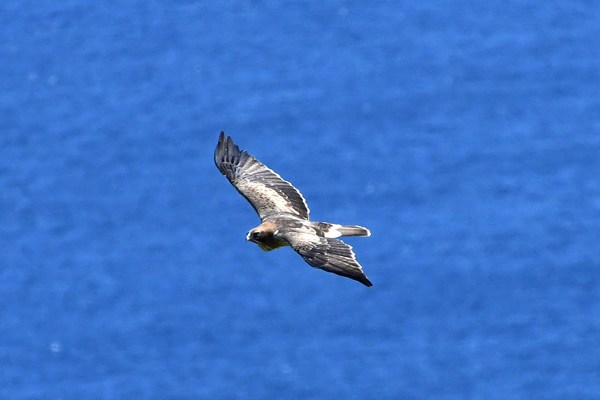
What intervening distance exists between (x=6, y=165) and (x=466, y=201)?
986 inches

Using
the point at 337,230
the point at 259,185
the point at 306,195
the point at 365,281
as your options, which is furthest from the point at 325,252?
the point at 306,195

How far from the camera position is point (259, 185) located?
2845 centimetres

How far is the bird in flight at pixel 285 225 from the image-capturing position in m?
22.9

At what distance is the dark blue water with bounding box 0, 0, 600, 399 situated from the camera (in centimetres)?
6900

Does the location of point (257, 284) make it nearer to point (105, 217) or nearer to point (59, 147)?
point (105, 217)

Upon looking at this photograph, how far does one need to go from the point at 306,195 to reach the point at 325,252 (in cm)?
5321

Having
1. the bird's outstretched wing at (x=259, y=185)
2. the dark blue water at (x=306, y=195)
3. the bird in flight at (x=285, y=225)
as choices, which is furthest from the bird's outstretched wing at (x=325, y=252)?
the dark blue water at (x=306, y=195)

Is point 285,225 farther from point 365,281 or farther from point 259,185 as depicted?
point 365,281

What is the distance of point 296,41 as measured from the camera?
84938 millimetres

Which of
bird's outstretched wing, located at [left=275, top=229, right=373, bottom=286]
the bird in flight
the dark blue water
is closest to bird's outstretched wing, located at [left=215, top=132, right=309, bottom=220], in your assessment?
the bird in flight

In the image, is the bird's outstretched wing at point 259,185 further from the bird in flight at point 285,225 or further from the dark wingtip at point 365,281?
the dark wingtip at point 365,281

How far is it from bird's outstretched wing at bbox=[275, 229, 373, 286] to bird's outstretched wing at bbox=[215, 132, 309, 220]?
2479 millimetres

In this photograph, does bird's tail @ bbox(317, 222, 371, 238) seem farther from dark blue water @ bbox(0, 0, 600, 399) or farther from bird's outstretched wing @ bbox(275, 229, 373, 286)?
dark blue water @ bbox(0, 0, 600, 399)

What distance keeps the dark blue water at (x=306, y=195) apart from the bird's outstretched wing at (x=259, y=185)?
39.2 m
